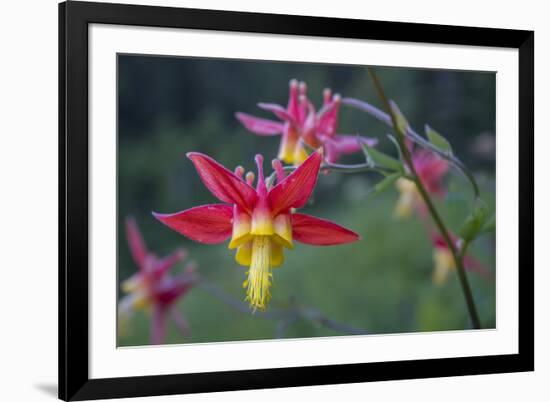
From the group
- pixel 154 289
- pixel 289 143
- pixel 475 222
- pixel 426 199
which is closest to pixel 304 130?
pixel 289 143

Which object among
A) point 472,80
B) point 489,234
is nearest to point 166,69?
point 472,80

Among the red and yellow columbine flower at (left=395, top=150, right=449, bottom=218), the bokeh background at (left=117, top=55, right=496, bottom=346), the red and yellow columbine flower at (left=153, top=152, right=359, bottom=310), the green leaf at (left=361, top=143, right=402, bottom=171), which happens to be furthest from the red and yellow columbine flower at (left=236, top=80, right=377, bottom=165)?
the bokeh background at (left=117, top=55, right=496, bottom=346)

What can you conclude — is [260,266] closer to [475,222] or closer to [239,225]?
[239,225]

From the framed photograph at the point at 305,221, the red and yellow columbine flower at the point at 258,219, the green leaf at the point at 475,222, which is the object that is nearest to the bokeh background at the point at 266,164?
the framed photograph at the point at 305,221

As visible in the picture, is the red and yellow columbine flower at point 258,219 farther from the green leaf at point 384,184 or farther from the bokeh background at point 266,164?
the bokeh background at point 266,164

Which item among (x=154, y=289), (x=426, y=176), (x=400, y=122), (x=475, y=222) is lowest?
(x=154, y=289)

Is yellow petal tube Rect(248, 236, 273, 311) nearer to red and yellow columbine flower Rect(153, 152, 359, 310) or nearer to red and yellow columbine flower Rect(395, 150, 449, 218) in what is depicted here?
red and yellow columbine flower Rect(153, 152, 359, 310)

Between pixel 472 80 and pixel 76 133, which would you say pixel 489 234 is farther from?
pixel 76 133
